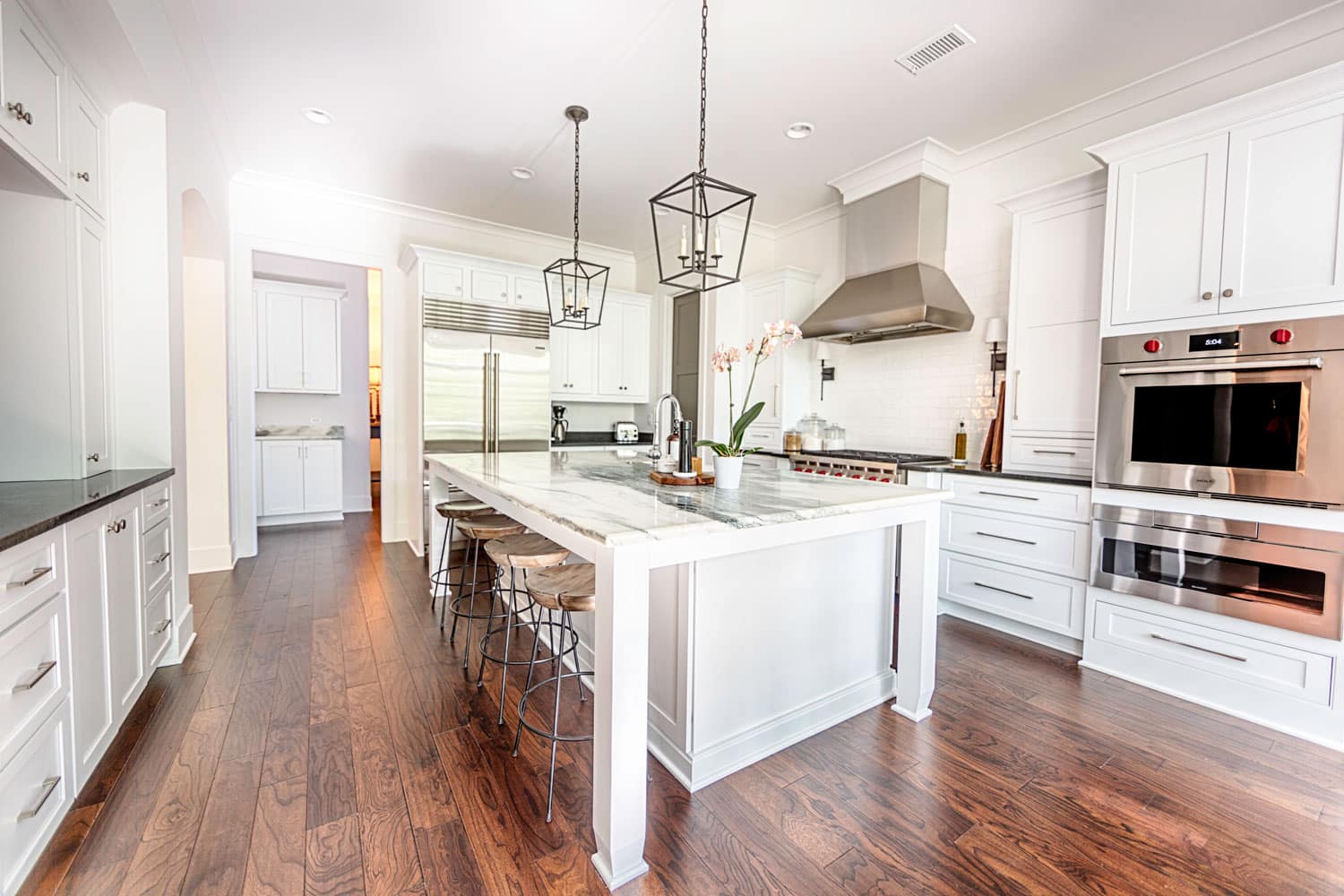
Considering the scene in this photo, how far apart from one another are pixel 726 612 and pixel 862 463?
6.90ft

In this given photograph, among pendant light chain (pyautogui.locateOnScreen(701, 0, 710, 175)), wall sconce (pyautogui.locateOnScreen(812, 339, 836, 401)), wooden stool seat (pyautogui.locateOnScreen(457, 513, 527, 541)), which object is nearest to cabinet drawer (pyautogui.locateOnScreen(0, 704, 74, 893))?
wooden stool seat (pyautogui.locateOnScreen(457, 513, 527, 541))

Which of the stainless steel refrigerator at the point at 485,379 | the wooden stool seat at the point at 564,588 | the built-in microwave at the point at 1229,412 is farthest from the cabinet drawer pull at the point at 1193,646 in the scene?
the stainless steel refrigerator at the point at 485,379

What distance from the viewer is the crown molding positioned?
4.29 meters

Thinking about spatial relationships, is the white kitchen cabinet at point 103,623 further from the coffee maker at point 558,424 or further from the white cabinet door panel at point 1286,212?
the white cabinet door panel at point 1286,212

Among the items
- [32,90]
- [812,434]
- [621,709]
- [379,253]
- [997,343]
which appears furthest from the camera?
[379,253]

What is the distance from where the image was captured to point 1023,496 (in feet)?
9.64

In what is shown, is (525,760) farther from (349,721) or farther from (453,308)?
(453,308)

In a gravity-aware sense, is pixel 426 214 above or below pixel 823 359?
above

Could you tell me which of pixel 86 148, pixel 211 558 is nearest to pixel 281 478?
pixel 211 558

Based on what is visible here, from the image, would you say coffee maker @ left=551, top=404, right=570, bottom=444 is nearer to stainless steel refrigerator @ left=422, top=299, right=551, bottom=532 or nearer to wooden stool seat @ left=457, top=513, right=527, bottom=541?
stainless steel refrigerator @ left=422, top=299, right=551, bottom=532

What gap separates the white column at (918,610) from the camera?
211 centimetres

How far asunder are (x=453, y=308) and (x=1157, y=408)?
14.8ft

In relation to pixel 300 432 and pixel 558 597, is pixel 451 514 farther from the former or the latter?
pixel 300 432

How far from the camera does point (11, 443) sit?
200 cm
